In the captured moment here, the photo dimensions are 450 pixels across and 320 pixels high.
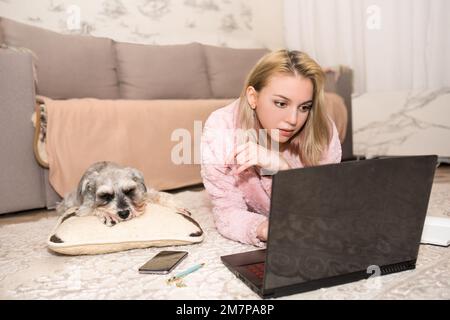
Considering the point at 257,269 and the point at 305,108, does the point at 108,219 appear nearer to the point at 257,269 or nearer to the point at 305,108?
the point at 257,269

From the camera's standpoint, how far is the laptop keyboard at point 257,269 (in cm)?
135

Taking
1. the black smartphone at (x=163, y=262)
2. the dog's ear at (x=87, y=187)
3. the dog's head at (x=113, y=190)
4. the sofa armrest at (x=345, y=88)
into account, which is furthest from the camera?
the sofa armrest at (x=345, y=88)

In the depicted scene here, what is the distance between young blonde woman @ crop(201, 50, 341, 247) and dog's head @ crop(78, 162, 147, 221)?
45 centimetres

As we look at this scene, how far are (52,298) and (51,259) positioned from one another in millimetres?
429

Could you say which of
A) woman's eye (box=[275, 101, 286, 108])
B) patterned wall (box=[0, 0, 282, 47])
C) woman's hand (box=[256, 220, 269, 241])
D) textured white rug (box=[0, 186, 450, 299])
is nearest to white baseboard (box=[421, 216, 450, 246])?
textured white rug (box=[0, 186, 450, 299])

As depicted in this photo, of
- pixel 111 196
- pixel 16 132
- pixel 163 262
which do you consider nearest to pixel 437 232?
pixel 163 262

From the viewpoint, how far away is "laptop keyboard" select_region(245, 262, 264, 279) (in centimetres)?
135

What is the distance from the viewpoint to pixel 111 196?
86.1 inches

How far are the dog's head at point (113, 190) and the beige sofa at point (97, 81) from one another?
54 cm

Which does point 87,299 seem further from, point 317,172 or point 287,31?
point 287,31

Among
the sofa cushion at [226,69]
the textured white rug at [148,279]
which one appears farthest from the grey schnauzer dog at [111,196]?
the sofa cushion at [226,69]

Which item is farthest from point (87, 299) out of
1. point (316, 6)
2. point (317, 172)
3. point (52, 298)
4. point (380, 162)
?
point (316, 6)

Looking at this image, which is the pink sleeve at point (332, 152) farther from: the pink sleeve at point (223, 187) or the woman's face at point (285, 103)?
the pink sleeve at point (223, 187)

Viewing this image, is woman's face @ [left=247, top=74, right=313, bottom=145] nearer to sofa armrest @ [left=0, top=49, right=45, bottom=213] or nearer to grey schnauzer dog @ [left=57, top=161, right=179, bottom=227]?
grey schnauzer dog @ [left=57, top=161, right=179, bottom=227]
